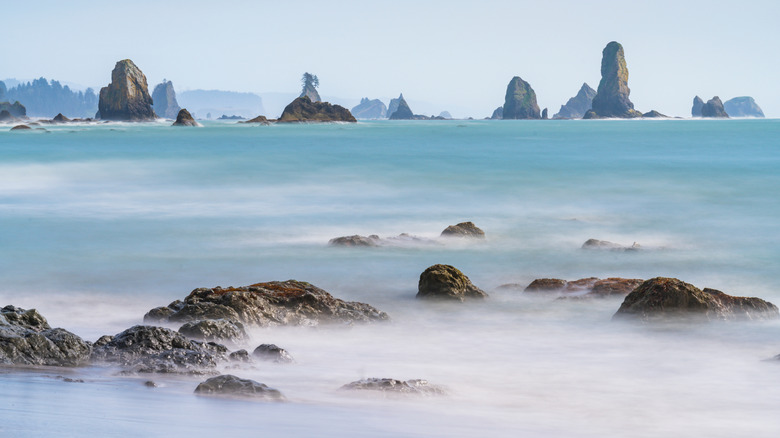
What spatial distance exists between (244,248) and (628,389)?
979 cm

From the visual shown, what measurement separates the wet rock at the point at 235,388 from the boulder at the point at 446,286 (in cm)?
403

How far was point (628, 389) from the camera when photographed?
6.72 metres

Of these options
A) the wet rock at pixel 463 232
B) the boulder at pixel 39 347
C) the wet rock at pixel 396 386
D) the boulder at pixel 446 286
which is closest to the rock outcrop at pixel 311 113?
the wet rock at pixel 463 232

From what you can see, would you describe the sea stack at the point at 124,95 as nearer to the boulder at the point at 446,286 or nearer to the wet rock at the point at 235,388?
the boulder at the point at 446,286

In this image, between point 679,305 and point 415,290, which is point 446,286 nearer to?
point 415,290

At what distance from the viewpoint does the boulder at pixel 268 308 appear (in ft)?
26.1

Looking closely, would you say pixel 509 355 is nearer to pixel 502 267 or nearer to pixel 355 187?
pixel 502 267

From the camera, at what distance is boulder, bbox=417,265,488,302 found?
9.64 meters

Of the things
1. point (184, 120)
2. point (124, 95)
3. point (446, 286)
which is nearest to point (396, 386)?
point (446, 286)

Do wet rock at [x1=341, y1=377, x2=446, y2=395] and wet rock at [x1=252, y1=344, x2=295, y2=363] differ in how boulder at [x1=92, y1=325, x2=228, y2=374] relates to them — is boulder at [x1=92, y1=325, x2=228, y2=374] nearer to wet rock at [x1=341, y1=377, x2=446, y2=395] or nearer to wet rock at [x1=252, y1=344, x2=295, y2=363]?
wet rock at [x1=252, y1=344, x2=295, y2=363]

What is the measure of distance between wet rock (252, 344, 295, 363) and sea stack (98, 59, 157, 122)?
129 m

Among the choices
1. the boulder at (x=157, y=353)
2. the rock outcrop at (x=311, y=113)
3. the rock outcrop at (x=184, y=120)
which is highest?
the rock outcrop at (x=311, y=113)

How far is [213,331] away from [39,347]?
4.68 feet

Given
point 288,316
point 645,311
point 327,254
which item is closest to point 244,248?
point 327,254
